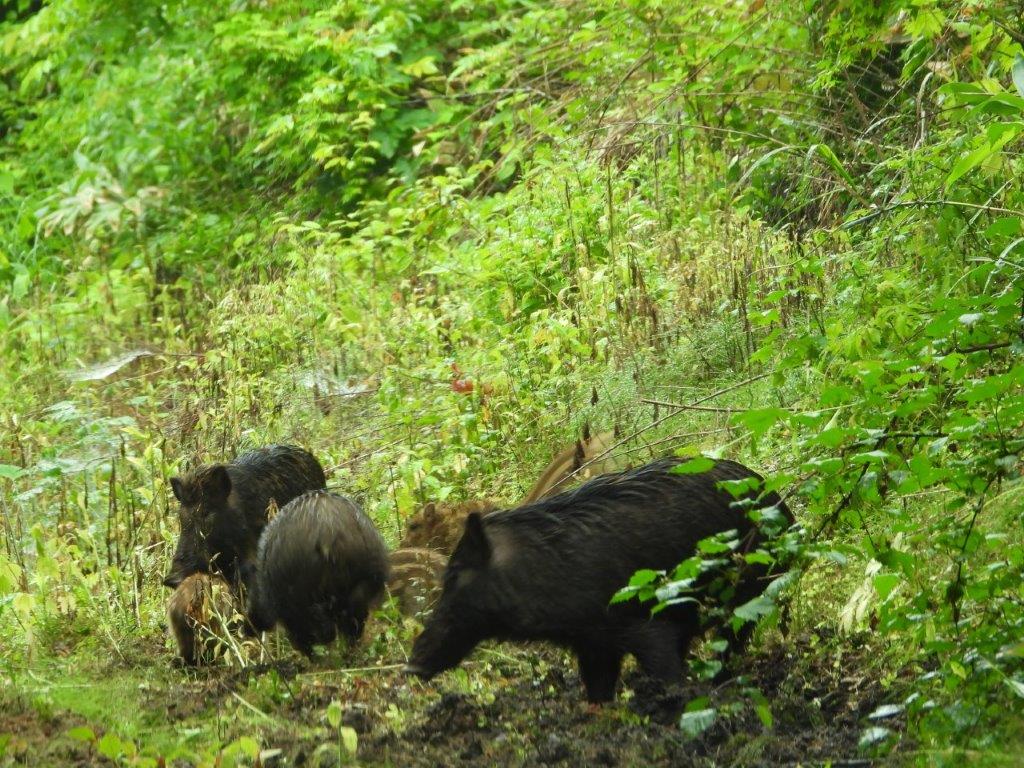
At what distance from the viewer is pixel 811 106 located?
921 centimetres

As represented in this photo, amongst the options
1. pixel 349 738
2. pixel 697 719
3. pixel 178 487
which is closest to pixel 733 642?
pixel 349 738

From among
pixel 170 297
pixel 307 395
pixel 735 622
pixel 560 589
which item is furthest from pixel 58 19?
pixel 735 622

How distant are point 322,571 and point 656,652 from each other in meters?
1.81

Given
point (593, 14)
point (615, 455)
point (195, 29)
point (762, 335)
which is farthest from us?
point (195, 29)

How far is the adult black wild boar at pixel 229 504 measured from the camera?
7195 millimetres

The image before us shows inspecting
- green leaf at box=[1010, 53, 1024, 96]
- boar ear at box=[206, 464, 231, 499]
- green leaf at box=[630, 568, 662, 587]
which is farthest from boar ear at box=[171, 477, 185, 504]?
green leaf at box=[1010, 53, 1024, 96]

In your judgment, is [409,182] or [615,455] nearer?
[615,455]

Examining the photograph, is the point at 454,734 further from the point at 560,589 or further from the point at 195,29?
the point at 195,29

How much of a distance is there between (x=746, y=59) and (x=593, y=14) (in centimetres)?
415

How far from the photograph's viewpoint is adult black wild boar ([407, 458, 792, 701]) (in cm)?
530

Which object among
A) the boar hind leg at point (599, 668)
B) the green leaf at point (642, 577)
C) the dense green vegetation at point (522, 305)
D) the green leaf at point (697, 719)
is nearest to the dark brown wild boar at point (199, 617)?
the dense green vegetation at point (522, 305)

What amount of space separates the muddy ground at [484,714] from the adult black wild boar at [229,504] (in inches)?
36.2

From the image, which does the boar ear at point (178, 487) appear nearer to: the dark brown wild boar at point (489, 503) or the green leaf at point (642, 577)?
the dark brown wild boar at point (489, 503)

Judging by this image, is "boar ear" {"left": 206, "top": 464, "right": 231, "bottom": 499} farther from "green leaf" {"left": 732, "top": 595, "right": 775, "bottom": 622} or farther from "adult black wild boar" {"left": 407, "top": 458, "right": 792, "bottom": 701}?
"green leaf" {"left": 732, "top": 595, "right": 775, "bottom": 622}
